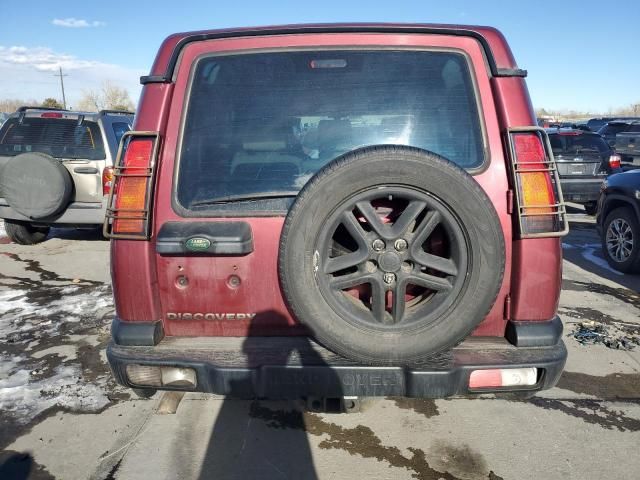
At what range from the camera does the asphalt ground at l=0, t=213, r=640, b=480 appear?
2371 millimetres

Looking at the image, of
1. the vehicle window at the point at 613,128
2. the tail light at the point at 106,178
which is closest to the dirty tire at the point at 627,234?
the tail light at the point at 106,178

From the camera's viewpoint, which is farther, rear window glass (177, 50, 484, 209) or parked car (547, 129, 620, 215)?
parked car (547, 129, 620, 215)

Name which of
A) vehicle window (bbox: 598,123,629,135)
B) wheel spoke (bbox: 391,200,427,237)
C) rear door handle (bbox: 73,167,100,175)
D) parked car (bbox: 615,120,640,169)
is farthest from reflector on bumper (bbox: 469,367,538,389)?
vehicle window (bbox: 598,123,629,135)

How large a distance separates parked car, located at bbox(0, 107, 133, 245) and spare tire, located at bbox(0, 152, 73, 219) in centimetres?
1

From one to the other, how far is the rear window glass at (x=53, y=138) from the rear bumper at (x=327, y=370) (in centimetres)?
504

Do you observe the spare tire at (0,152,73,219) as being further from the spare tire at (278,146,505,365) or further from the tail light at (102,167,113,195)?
the spare tire at (278,146,505,365)

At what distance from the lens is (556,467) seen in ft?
7.75

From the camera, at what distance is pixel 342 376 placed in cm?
197

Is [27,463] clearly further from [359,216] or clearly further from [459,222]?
[459,222]

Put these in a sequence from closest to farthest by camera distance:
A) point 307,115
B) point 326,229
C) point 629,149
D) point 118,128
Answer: point 326,229 → point 307,115 → point 118,128 → point 629,149

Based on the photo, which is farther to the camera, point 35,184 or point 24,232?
point 24,232

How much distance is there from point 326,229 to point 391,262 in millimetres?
311

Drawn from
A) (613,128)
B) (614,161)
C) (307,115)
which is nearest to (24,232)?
(307,115)

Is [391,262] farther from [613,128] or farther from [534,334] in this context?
[613,128]
